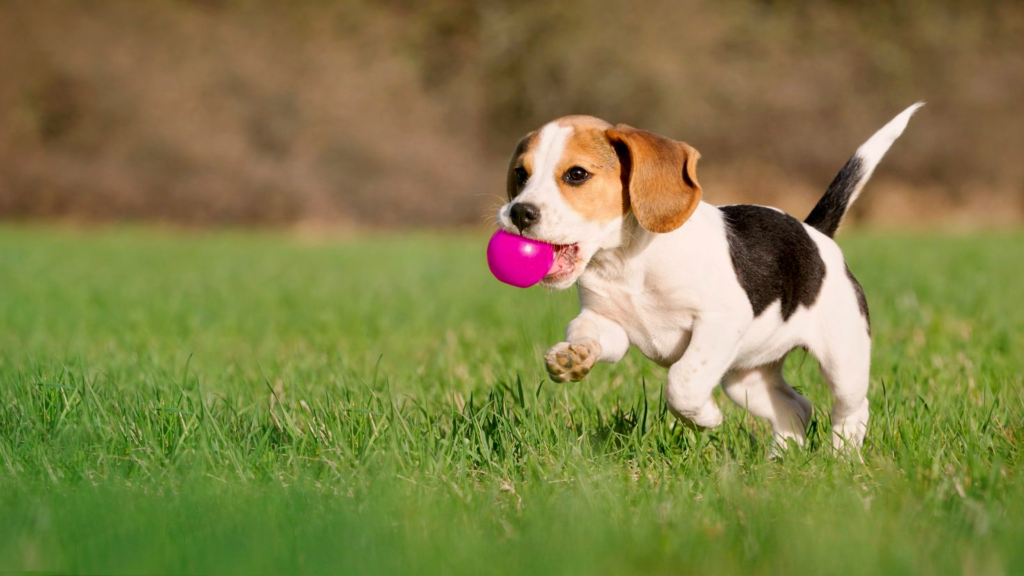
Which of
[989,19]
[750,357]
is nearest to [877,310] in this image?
[750,357]

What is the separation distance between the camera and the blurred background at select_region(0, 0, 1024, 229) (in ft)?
75.1

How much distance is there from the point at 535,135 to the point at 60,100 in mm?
22183

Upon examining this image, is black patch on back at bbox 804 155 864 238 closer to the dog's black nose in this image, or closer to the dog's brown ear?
the dog's brown ear

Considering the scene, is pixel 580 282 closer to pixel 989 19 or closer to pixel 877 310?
pixel 877 310

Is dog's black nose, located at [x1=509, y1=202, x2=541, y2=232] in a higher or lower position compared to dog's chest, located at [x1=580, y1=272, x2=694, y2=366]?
higher

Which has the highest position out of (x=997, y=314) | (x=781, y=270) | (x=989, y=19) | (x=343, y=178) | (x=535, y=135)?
(x=989, y=19)

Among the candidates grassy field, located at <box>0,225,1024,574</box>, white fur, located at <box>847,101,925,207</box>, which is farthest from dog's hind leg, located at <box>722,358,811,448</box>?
white fur, located at <box>847,101,925,207</box>

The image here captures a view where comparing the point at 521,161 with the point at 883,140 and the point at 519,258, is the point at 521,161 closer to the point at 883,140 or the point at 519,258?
the point at 519,258

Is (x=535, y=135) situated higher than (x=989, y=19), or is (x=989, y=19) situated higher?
(x=989, y=19)

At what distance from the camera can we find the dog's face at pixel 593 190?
3.28m

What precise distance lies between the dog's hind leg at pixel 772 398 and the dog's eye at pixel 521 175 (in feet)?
3.86

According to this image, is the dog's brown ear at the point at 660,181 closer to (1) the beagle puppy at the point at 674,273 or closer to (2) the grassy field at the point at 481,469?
(1) the beagle puppy at the point at 674,273

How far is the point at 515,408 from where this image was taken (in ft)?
12.0

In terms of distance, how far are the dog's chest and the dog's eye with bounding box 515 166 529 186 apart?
1.41 feet
